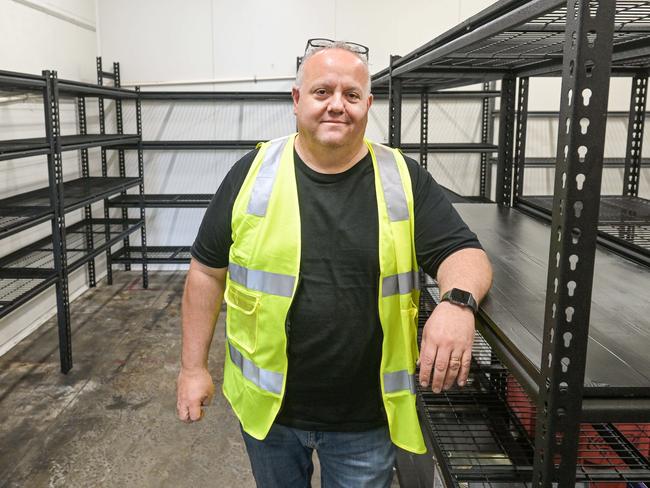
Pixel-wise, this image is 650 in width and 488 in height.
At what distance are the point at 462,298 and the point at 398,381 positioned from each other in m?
0.42

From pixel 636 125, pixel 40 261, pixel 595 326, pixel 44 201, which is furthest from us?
pixel 40 261

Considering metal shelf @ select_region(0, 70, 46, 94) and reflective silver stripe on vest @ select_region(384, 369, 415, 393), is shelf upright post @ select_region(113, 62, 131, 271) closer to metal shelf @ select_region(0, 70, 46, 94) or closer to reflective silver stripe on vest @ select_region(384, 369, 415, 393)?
metal shelf @ select_region(0, 70, 46, 94)

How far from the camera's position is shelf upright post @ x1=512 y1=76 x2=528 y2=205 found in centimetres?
229

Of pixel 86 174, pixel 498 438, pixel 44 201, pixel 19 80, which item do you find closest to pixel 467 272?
pixel 498 438

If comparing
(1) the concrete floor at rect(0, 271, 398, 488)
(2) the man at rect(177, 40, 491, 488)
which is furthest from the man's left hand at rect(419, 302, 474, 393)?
(1) the concrete floor at rect(0, 271, 398, 488)

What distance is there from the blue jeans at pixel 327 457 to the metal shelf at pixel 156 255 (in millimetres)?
4095

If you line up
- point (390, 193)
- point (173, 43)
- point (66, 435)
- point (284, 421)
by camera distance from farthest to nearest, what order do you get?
point (173, 43)
point (66, 435)
point (284, 421)
point (390, 193)

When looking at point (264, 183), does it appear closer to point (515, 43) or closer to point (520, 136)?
point (515, 43)

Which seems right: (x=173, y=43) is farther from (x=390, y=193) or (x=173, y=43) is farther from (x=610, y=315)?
(x=610, y=315)

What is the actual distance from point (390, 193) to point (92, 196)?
3.38 m

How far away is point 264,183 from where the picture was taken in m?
1.47

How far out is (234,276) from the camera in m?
1.53

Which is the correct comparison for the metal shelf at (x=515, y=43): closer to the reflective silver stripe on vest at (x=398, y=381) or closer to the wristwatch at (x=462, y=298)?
the wristwatch at (x=462, y=298)

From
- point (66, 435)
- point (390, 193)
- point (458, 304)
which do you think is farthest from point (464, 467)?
point (66, 435)
